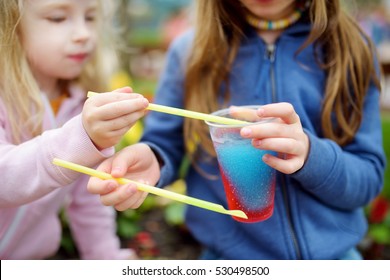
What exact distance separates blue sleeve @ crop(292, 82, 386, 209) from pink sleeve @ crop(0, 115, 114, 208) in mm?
584

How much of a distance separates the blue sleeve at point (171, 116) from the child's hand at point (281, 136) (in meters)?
0.57

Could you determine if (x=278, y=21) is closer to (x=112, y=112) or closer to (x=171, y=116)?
(x=171, y=116)

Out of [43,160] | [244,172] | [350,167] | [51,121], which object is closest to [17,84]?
[51,121]

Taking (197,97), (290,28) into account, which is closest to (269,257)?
(197,97)

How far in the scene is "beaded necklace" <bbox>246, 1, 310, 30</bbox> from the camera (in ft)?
5.22

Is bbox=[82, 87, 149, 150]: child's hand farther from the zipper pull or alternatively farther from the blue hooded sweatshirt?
the zipper pull

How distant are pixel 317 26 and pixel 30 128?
97 centimetres

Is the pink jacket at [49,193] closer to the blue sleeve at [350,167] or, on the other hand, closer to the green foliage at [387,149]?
the blue sleeve at [350,167]

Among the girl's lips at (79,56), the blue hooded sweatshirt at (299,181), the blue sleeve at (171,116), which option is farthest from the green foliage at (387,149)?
the girl's lips at (79,56)

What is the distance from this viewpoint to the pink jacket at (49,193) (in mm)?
1317

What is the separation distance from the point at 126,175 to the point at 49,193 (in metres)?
0.34

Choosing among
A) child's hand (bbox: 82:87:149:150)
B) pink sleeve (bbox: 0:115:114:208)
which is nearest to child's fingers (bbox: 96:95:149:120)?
child's hand (bbox: 82:87:149:150)

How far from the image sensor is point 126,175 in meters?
1.43
